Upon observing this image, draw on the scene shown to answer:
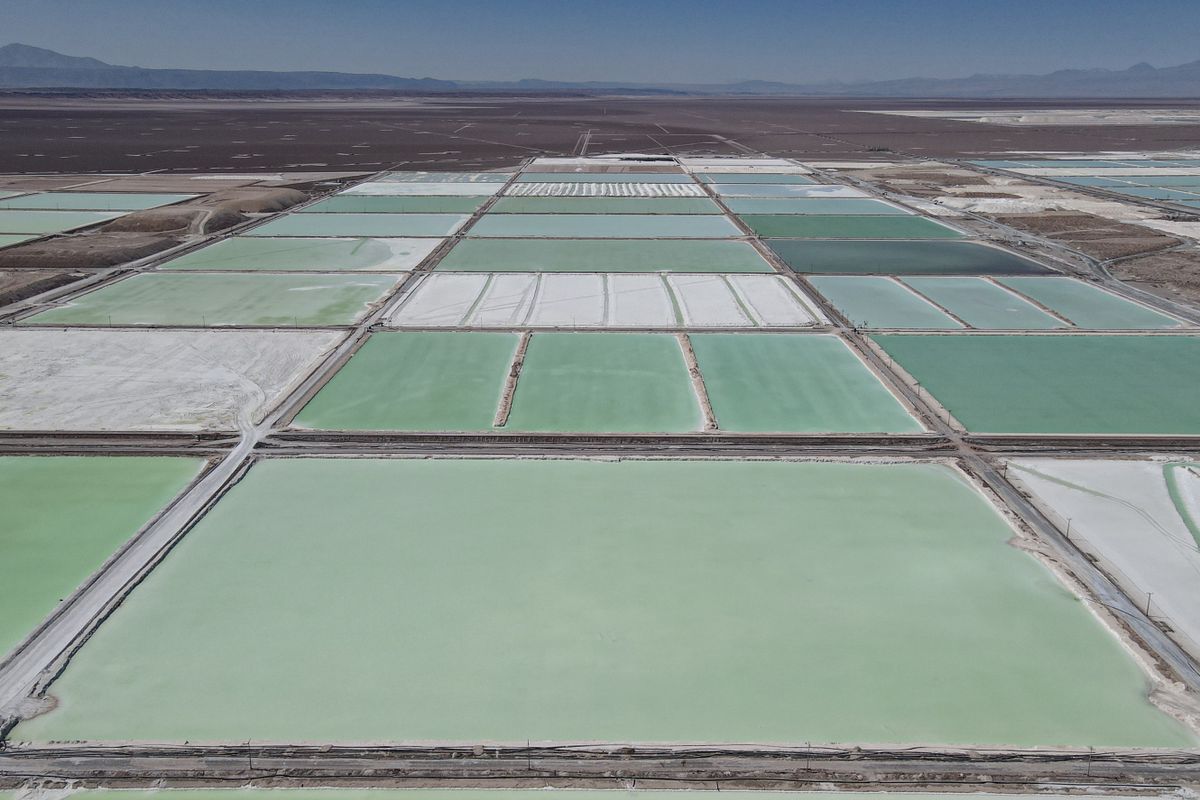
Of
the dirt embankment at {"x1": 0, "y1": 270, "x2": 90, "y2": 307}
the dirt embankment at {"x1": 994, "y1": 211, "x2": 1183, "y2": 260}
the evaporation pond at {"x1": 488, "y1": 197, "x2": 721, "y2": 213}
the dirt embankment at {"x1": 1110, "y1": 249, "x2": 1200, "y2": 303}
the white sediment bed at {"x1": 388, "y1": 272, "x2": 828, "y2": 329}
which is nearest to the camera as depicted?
the white sediment bed at {"x1": 388, "y1": 272, "x2": 828, "y2": 329}

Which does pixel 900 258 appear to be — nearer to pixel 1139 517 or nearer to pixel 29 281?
pixel 1139 517

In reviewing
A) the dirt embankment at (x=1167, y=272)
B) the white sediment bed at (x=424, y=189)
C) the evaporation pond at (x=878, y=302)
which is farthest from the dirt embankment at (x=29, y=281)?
the dirt embankment at (x=1167, y=272)

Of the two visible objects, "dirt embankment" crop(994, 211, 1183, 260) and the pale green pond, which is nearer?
"dirt embankment" crop(994, 211, 1183, 260)

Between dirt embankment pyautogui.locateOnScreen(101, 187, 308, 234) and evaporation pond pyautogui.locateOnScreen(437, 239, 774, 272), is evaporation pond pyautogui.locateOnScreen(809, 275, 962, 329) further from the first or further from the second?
dirt embankment pyautogui.locateOnScreen(101, 187, 308, 234)

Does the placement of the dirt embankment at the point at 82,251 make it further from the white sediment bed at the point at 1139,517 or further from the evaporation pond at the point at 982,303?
the white sediment bed at the point at 1139,517

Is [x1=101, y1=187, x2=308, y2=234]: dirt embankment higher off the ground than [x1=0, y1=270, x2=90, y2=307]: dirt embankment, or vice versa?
[x1=101, y1=187, x2=308, y2=234]: dirt embankment

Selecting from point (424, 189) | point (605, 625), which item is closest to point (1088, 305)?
point (605, 625)

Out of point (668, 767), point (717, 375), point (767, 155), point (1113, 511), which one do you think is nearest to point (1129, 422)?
point (1113, 511)

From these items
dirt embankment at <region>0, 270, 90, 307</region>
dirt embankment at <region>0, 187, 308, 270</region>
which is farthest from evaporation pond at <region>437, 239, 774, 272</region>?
dirt embankment at <region>0, 270, 90, 307</region>

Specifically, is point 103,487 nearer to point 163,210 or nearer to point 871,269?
point 871,269
